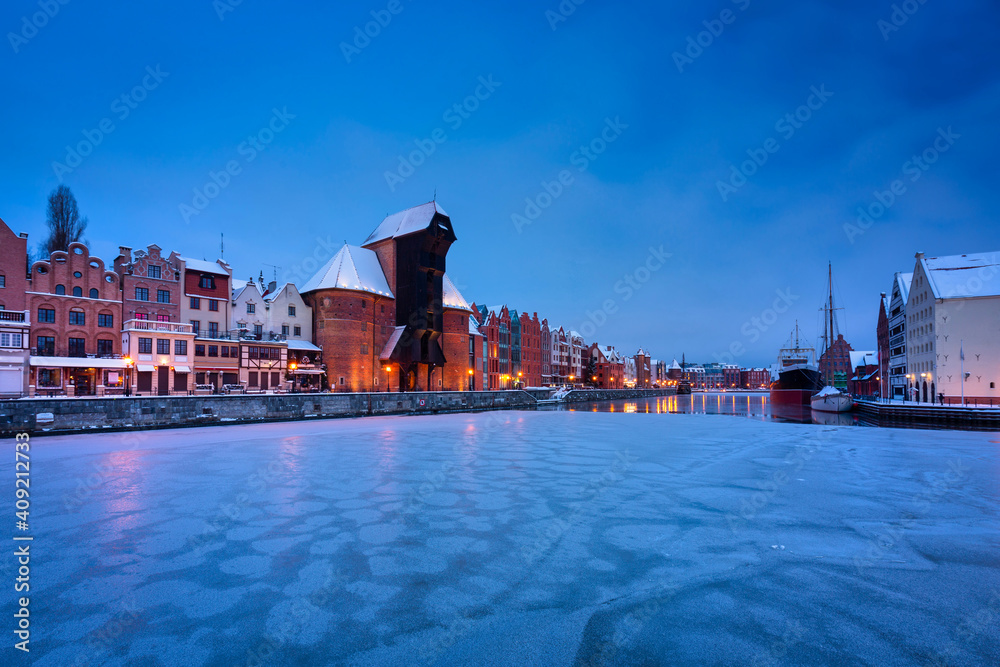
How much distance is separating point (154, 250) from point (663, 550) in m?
47.3

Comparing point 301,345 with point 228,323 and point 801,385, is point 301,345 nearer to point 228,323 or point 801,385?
point 228,323

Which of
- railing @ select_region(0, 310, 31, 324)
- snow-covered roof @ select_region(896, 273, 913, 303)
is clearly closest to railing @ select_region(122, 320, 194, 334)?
railing @ select_region(0, 310, 31, 324)

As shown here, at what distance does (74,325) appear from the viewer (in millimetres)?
35469

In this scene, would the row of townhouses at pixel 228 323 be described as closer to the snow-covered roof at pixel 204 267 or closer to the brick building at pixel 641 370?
the snow-covered roof at pixel 204 267

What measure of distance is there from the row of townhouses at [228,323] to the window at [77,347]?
0.24 ft

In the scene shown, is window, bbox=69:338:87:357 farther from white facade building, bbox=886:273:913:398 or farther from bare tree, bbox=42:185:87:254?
white facade building, bbox=886:273:913:398

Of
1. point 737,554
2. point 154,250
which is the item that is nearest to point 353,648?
point 737,554

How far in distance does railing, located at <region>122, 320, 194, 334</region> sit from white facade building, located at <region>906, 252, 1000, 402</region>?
201ft

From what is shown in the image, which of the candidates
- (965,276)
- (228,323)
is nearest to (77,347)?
(228,323)

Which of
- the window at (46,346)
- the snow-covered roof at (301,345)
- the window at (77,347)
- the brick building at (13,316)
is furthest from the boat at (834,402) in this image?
the window at (46,346)

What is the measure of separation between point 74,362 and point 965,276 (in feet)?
237

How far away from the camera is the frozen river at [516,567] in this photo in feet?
12.5

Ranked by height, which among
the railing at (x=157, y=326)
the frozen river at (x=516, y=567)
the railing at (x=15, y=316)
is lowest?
the frozen river at (x=516, y=567)

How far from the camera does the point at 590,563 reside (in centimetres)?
550
